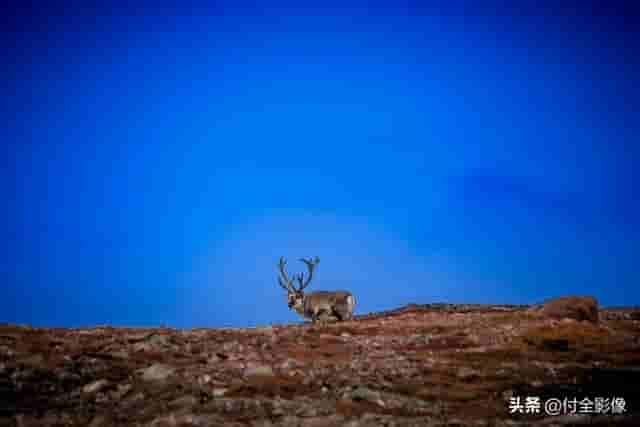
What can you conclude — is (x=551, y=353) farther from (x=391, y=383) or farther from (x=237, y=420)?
(x=237, y=420)

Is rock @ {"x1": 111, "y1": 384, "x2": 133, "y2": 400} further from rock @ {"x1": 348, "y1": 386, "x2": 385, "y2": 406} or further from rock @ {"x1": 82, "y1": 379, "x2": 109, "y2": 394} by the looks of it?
rock @ {"x1": 348, "y1": 386, "x2": 385, "y2": 406}

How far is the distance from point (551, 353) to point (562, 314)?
916 cm

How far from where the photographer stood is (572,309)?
2403 centimetres

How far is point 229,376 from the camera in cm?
1179

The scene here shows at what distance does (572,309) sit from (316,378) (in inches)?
657

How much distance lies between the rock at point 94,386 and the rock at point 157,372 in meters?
0.88

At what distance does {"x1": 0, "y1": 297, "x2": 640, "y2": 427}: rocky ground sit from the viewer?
348 inches

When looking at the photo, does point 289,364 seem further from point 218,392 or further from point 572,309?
point 572,309

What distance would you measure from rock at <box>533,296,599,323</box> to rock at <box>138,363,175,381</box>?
18.3 m

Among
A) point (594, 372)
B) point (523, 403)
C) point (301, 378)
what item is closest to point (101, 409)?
point (301, 378)

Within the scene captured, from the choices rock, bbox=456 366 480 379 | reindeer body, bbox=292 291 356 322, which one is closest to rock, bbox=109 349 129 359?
rock, bbox=456 366 480 379

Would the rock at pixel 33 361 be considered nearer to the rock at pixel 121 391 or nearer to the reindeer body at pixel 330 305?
the rock at pixel 121 391

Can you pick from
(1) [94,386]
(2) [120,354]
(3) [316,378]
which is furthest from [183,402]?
(2) [120,354]

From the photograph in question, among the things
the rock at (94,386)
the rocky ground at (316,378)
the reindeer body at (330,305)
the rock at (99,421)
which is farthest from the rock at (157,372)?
the reindeer body at (330,305)
